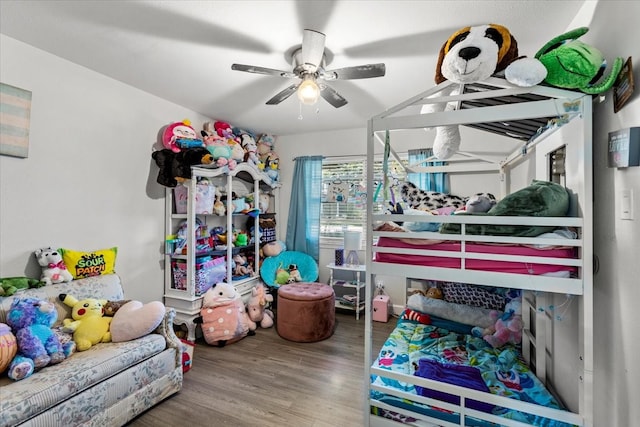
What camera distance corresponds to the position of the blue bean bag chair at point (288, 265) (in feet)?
12.0

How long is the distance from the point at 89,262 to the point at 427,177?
3445 millimetres

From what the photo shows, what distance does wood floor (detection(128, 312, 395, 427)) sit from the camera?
70.7 inches

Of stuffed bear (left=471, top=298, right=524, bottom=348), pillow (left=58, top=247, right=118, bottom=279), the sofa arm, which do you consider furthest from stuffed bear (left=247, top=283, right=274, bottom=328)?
stuffed bear (left=471, top=298, right=524, bottom=348)

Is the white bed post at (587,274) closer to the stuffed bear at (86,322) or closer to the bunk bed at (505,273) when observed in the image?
the bunk bed at (505,273)

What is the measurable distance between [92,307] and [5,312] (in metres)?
0.42

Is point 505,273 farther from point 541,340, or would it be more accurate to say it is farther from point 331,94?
point 331,94

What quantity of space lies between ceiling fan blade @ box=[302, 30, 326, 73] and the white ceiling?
0.13m

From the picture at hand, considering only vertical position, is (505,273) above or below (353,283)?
above

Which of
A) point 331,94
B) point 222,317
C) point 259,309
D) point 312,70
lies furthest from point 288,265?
point 312,70

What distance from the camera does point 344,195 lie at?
387 centimetres

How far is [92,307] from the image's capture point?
77.8 inches

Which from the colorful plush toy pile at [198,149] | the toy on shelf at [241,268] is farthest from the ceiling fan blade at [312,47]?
the toy on shelf at [241,268]

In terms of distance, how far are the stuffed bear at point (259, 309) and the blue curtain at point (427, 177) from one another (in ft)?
7.60

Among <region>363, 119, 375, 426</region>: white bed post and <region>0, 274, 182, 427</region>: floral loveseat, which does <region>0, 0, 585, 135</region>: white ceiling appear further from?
<region>0, 274, 182, 427</region>: floral loveseat
